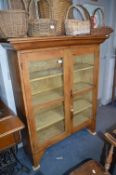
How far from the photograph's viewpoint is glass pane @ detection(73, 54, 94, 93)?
1.78 m

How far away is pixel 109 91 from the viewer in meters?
2.97

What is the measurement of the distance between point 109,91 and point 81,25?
181 cm

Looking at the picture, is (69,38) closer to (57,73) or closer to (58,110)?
(57,73)

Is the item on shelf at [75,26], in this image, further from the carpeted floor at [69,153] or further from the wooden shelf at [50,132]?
the carpeted floor at [69,153]

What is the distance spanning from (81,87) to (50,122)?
59 cm

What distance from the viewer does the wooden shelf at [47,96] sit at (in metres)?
1.61

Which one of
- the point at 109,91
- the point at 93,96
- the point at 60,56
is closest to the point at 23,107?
the point at 60,56

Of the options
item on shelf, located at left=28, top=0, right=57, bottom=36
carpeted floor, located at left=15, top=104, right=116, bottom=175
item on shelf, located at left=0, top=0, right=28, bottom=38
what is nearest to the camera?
item on shelf, located at left=0, top=0, right=28, bottom=38

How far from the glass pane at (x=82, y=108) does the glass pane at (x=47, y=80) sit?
40cm

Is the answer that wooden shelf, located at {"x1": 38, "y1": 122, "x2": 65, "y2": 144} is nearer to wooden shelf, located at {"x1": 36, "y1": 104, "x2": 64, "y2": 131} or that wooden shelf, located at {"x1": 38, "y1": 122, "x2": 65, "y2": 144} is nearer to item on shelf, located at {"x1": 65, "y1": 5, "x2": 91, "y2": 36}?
wooden shelf, located at {"x1": 36, "y1": 104, "x2": 64, "y2": 131}

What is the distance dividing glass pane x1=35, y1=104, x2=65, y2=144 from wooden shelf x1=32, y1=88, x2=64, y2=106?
0.47ft

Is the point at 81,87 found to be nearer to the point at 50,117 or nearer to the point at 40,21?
the point at 50,117

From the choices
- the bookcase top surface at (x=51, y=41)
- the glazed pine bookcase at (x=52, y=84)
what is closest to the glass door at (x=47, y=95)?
the glazed pine bookcase at (x=52, y=84)

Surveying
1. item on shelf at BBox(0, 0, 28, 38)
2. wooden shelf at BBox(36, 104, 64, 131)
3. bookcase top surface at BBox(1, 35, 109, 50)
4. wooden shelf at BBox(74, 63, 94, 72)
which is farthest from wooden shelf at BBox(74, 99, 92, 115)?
item on shelf at BBox(0, 0, 28, 38)
